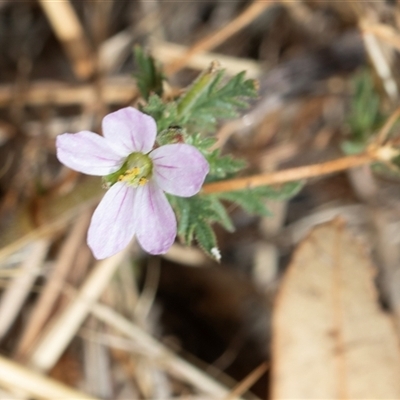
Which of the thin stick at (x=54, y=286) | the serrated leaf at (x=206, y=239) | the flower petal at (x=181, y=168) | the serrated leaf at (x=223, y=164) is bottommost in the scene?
the thin stick at (x=54, y=286)

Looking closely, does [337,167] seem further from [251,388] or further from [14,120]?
[14,120]

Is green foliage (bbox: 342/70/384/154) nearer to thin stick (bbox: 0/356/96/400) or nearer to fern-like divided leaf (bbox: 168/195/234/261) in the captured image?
fern-like divided leaf (bbox: 168/195/234/261)

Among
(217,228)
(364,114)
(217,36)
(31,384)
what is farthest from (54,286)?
(364,114)

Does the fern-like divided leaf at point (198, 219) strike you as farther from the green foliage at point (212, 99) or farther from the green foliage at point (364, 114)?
the green foliage at point (364, 114)

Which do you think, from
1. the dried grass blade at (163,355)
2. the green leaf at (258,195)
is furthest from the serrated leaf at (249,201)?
the dried grass blade at (163,355)

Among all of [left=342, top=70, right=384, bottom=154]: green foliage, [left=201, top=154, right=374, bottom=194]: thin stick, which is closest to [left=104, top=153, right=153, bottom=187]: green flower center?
[left=201, top=154, right=374, bottom=194]: thin stick

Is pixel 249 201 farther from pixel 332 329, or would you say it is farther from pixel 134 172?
pixel 332 329
